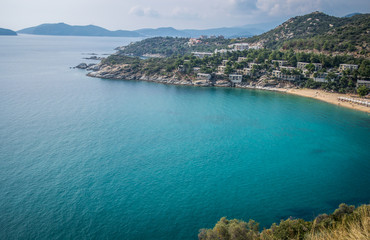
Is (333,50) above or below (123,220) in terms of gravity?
above

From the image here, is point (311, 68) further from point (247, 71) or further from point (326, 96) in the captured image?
point (247, 71)

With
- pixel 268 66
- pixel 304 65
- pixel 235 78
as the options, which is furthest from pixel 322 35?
pixel 235 78

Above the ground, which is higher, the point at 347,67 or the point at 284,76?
the point at 347,67

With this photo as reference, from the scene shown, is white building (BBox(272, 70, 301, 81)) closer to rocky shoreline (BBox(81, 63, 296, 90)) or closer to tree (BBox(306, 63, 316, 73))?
rocky shoreline (BBox(81, 63, 296, 90))

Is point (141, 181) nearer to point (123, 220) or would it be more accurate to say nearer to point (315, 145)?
point (123, 220)

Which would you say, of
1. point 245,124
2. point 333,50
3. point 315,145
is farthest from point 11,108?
point 333,50

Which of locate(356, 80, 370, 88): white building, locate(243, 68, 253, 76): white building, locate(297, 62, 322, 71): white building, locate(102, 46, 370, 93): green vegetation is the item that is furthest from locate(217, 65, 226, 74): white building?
locate(356, 80, 370, 88): white building

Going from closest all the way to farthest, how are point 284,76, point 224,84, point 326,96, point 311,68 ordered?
1. point 326,96
2. point 311,68
3. point 284,76
4. point 224,84
